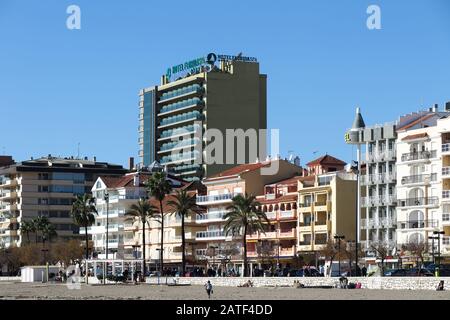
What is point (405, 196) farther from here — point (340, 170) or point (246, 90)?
point (246, 90)

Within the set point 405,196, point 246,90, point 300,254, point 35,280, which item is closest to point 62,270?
point 35,280

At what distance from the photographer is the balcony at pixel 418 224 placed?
121 meters

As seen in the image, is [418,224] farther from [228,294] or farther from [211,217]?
[228,294]

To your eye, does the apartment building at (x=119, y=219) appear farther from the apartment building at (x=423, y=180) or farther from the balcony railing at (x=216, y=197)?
the apartment building at (x=423, y=180)

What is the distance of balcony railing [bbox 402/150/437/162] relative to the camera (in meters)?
122

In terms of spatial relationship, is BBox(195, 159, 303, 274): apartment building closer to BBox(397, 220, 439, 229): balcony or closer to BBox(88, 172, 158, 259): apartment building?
BBox(88, 172, 158, 259): apartment building

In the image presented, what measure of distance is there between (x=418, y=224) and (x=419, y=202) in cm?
216

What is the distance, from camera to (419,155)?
123188 millimetres

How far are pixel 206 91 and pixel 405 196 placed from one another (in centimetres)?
7373

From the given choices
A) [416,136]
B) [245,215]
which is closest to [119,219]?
[245,215]

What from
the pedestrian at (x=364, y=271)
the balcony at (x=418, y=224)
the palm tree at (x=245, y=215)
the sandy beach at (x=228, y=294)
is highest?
the palm tree at (x=245, y=215)

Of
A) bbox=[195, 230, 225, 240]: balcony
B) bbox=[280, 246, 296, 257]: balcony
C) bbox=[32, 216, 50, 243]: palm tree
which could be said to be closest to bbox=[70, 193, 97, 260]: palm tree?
bbox=[32, 216, 50, 243]: palm tree

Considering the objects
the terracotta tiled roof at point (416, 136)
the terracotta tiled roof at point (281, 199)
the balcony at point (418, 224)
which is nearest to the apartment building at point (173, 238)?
the terracotta tiled roof at point (281, 199)

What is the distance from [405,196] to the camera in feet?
411
